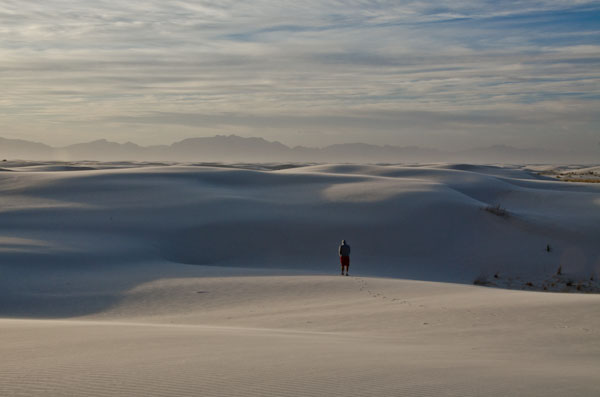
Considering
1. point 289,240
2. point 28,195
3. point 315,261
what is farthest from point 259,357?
point 28,195

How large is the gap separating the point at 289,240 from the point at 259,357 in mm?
14927

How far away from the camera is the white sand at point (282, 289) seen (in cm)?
534

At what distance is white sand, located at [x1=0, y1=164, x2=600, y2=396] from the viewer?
17.5 feet

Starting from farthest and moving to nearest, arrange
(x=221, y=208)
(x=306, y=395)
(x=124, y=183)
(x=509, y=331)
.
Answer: (x=124, y=183) < (x=221, y=208) < (x=509, y=331) < (x=306, y=395)

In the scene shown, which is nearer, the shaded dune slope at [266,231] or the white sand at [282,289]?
the white sand at [282,289]

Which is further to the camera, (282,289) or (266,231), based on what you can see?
(266,231)

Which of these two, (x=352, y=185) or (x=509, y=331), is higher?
(x=352, y=185)

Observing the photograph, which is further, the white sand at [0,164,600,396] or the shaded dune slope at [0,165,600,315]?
the shaded dune slope at [0,165,600,315]

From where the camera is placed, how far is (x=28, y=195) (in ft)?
86.0

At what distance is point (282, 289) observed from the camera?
13.6 m

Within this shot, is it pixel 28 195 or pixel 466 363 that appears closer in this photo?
pixel 466 363

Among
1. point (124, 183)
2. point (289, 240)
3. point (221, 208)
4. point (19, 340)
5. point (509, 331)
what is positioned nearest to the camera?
point (19, 340)

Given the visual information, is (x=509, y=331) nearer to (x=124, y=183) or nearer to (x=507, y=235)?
(x=507, y=235)

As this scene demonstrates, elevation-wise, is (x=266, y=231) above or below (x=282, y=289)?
above
